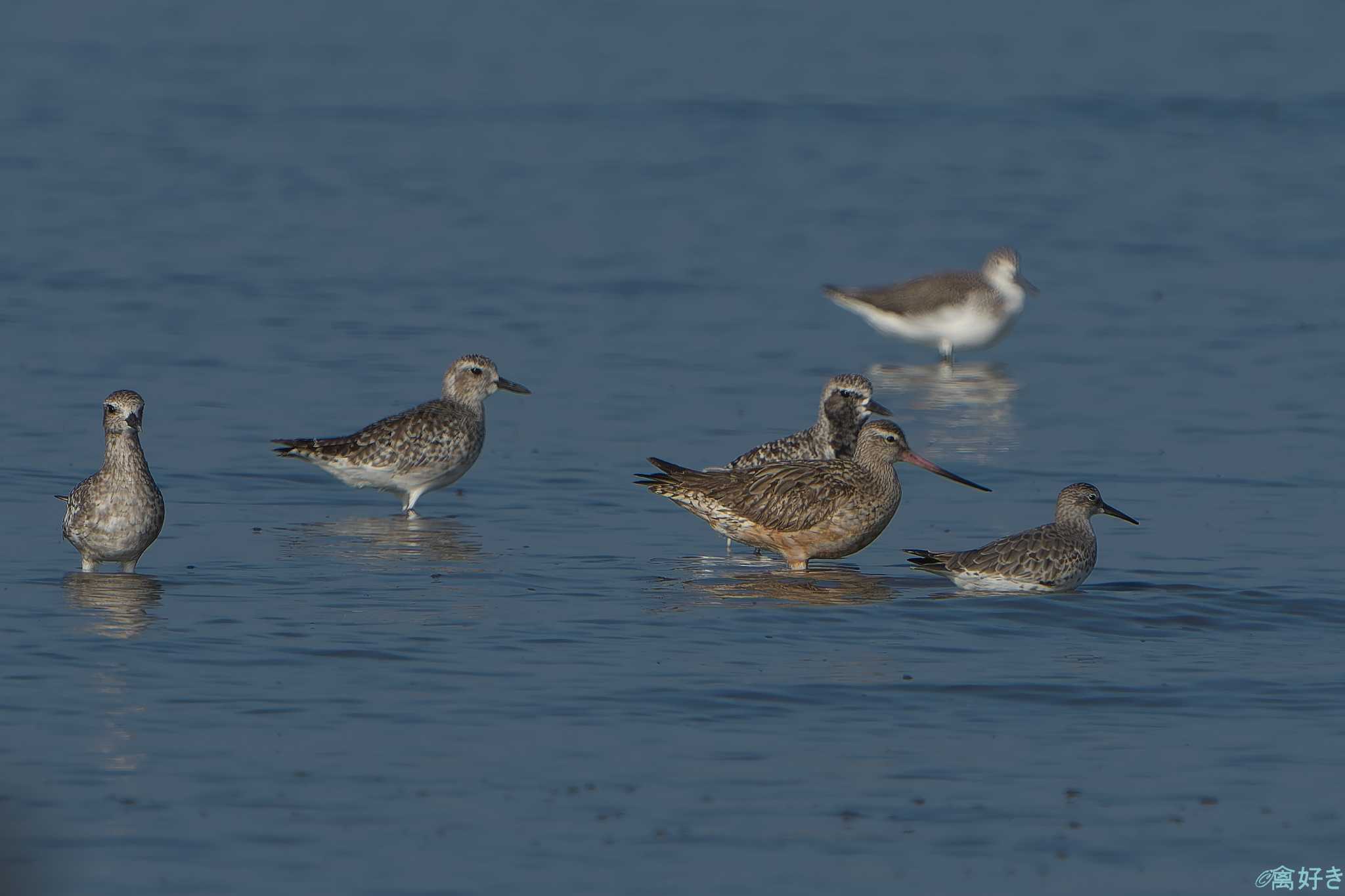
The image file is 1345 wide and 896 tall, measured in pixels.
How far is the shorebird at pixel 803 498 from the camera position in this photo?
12617mm

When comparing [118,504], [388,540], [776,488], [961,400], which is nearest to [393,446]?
[388,540]

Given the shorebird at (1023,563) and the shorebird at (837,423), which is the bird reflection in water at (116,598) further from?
the shorebird at (837,423)

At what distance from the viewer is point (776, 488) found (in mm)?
12781

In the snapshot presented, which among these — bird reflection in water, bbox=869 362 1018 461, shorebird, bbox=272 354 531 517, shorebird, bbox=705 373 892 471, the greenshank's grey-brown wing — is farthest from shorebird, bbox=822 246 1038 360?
the greenshank's grey-brown wing

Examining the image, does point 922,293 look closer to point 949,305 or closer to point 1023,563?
point 949,305

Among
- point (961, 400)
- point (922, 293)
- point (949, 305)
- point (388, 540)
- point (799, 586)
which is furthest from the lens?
point (922, 293)

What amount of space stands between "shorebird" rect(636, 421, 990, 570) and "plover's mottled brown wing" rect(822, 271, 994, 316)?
7.90 m

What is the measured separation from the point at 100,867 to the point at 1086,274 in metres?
18.5

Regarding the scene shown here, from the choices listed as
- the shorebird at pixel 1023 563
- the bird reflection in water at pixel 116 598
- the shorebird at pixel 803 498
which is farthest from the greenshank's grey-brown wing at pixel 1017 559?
the bird reflection in water at pixel 116 598

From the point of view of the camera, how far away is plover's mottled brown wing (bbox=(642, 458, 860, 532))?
12.6 metres

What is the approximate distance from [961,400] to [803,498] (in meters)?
6.58

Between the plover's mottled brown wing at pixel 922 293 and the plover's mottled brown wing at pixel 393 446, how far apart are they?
24.8ft

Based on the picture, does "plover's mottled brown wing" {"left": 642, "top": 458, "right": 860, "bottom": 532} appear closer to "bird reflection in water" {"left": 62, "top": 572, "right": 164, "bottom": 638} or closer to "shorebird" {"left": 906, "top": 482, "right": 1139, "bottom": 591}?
"shorebird" {"left": 906, "top": 482, "right": 1139, "bottom": 591}

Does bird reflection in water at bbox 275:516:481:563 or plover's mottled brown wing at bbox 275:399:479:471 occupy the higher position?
plover's mottled brown wing at bbox 275:399:479:471
